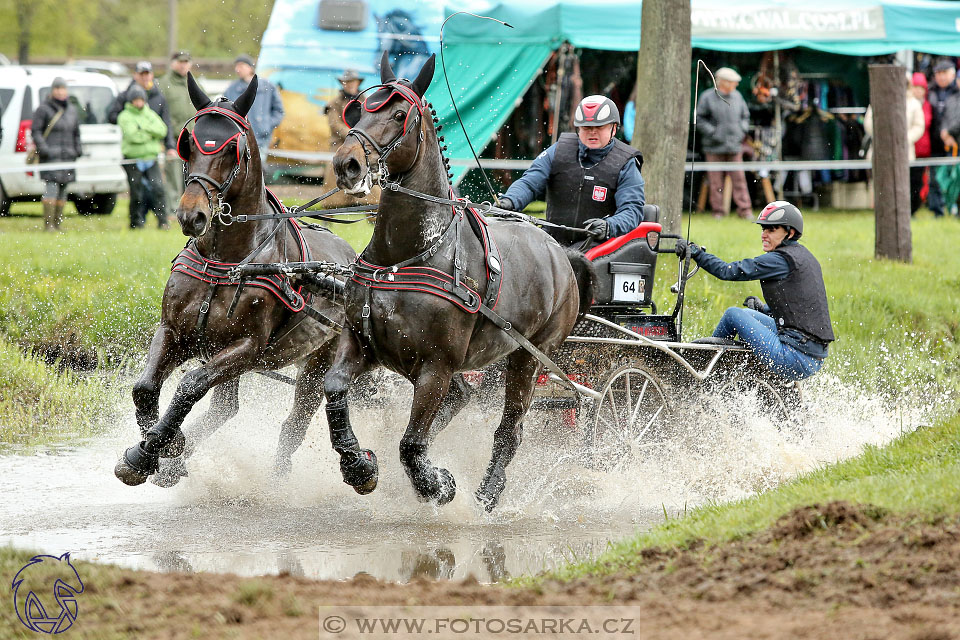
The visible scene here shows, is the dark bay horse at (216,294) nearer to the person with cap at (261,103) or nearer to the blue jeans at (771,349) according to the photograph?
the blue jeans at (771,349)

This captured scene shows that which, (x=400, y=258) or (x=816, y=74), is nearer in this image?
(x=400, y=258)

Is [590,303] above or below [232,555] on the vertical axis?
above

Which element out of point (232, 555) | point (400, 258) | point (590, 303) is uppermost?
point (400, 258)

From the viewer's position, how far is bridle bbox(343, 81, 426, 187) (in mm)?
5332

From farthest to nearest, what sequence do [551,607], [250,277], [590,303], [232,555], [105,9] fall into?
[105,9] < [590,303] < [250,277] < [232,555] < [551,607]

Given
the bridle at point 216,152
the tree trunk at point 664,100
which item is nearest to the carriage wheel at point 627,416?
the bridle at point 216,152

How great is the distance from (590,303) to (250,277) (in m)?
2.26

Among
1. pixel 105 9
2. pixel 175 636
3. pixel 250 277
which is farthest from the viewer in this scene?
pixel 105 9

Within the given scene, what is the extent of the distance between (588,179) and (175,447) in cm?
321

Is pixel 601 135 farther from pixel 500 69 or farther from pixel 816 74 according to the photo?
pixel 816 74

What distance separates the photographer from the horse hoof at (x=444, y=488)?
6.23 metres

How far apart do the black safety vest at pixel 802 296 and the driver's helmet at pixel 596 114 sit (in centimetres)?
144

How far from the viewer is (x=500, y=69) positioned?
1561 cm

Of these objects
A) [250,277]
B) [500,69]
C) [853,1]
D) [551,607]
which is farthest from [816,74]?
[551,607]
